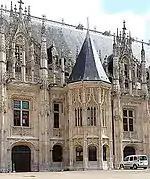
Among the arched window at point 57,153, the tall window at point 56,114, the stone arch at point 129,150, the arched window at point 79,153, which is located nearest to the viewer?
the arched window at point 79,153

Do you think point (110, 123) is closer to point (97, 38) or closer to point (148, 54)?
point (97, 38)

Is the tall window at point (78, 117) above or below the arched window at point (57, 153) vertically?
above

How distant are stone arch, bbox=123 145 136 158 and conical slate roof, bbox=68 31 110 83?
8.52m

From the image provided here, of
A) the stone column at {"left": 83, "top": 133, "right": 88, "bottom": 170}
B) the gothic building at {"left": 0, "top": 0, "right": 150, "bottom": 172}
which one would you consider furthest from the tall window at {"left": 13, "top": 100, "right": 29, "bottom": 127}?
the stone column at {"left": 83, "top": 133, "right": 88, "bottom": 170}

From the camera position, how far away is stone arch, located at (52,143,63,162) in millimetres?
43281

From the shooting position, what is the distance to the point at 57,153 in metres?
43.7

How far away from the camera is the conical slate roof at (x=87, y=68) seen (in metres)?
43.0

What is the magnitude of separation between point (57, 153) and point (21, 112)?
5559mm

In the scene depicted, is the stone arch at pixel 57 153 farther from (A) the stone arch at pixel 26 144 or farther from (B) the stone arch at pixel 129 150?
(B) the stone arch at pixel 129 150

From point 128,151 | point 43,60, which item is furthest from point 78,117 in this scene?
point 128,151

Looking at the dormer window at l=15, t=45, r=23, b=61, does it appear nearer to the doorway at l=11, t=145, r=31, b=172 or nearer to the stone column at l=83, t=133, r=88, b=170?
the doorway at l=11, t=145, r=31, b=172

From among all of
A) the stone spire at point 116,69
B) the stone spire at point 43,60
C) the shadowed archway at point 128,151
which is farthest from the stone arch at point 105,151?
the stone spire at point 43,60

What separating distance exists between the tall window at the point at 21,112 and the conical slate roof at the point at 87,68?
16.8 ft

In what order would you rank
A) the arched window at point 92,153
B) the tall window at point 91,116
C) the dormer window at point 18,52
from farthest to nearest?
1. the dormer window at point 18,52
2. the tall window at point 91,116
3. the arched window at point 92,153
